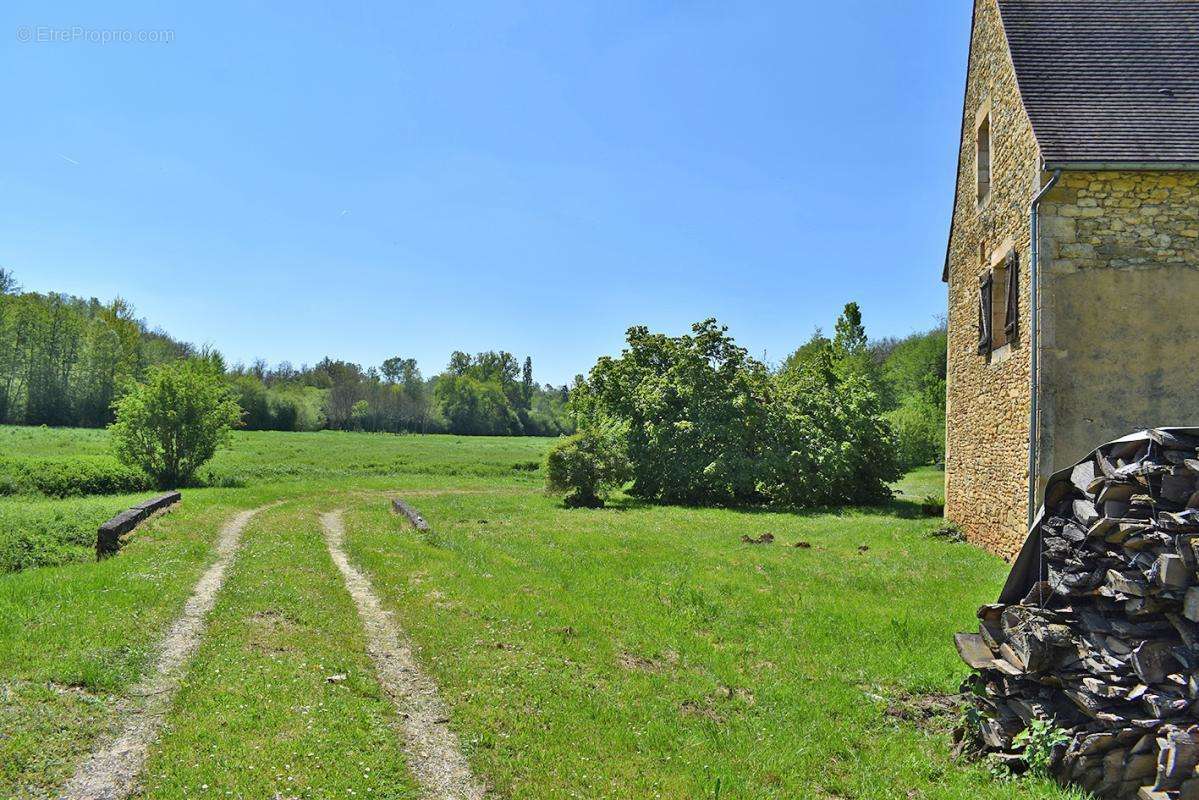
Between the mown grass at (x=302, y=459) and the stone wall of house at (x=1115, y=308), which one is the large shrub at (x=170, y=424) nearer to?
the mown grass at (x=302, y=459)

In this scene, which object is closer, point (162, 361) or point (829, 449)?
point (829, 449)

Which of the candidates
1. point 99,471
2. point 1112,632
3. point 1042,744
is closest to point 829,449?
point 1042,744

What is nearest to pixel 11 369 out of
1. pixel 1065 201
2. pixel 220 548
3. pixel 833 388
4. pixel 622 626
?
pixel 220 548

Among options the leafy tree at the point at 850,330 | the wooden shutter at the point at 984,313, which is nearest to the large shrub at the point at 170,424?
the wooden shutter at the point at 984,313

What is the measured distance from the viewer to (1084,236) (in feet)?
39.3

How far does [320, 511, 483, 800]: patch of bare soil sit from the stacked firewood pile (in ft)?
14.5

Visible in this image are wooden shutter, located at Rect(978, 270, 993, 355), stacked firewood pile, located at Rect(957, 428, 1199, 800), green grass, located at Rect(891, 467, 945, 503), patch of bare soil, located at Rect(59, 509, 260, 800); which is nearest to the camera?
stacked firewood pile, located at Rect(957, 428, 1199, 800)

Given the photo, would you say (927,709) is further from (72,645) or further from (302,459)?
(302,459)

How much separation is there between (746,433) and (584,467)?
651cm

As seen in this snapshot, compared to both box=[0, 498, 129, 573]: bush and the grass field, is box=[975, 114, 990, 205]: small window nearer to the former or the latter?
the grass field

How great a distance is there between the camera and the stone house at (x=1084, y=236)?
1176 centimetres

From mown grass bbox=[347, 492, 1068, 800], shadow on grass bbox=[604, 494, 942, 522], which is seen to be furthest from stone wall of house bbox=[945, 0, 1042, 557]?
shadow on grass bbox=[604, 494, 942, 522]

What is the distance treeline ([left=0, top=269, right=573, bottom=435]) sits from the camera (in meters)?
60.3

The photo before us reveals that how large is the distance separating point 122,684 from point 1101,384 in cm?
1461
